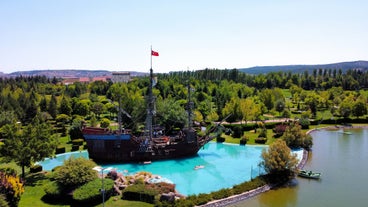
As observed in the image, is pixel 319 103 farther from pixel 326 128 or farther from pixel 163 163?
pixel 163 163

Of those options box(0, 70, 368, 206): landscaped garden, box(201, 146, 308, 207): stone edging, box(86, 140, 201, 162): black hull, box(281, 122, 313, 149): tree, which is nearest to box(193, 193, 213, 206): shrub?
box(0, 70, 368, 206): landscaped garden

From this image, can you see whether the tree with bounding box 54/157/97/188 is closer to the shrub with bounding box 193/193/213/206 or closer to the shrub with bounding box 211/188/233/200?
the shrub with bounding box 193/193/213/206

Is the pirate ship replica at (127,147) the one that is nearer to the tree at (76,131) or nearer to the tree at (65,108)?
the tree at (76,131)

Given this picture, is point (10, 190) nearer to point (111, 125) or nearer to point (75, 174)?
point (75, 174)

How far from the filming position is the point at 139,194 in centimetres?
2497

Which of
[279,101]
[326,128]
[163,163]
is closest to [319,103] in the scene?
[279,101]

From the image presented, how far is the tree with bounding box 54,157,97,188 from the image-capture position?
25250mm

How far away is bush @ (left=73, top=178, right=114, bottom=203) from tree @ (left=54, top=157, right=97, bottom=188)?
55cm

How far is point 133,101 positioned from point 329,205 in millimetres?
38418

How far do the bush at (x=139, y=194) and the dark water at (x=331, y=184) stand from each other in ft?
20.8

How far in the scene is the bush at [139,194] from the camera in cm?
2480

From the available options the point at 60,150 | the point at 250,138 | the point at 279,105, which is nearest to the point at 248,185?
the point at 250,138

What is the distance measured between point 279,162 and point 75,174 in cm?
1671

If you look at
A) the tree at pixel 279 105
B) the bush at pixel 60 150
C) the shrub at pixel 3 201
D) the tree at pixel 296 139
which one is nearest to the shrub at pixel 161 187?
the shrub at pixel 3 201
